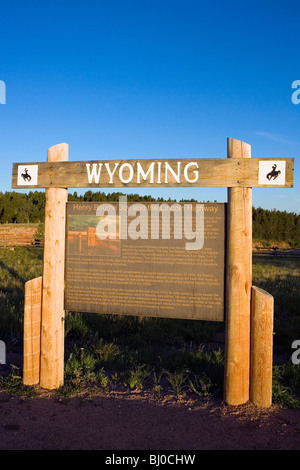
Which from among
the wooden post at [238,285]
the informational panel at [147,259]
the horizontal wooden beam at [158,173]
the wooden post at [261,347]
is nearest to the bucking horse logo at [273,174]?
the horizontal wooden beam at [158,173]

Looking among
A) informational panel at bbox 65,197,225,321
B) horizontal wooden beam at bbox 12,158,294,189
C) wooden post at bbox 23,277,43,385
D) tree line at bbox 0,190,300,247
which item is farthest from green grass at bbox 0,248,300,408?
tree line at bbox 0,190,300,247

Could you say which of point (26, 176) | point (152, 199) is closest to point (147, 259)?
point (26, 176)

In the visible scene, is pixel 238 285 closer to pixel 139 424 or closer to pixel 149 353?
pixel 139 424

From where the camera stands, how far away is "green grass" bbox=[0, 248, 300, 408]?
466 cm

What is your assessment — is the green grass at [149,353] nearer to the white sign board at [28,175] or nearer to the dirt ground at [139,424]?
the dirt ground at [139,424]

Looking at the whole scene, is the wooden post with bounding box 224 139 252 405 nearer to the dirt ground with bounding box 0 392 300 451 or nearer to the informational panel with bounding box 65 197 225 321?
the informational panel with bounding box 65 197 225 321

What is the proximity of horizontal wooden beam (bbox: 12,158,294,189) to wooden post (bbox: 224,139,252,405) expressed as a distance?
14 centimetres

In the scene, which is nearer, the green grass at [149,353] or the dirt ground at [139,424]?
the dirt ground at [139,424]

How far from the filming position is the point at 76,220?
4.61 m

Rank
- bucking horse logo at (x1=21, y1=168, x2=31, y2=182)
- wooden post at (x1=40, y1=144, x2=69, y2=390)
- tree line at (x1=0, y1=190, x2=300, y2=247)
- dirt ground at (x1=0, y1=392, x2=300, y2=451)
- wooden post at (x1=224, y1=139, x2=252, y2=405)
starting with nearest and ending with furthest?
dirt ground at (x1=0, y1=392, x2=300, y2=451) → wooden post at (x1=224, y1=139, x2=252, y2=405) → wooden post at (x1=40, y1=144, x2=69, y2=390) → bucking horse logo at (x1=21, y1=168, x2=31, y2=182) → tree line at (x1=0, y1=190, x2=300, y2=247)

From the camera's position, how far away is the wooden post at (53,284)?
15.0 ft

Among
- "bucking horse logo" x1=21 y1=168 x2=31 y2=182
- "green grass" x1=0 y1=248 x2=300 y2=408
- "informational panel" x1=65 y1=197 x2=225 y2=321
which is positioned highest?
"bucking horse logo" x1=21 y1=168 x2=31 y2=182

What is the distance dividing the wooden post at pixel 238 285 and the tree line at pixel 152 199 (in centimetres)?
5060

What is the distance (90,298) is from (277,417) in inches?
93.8
